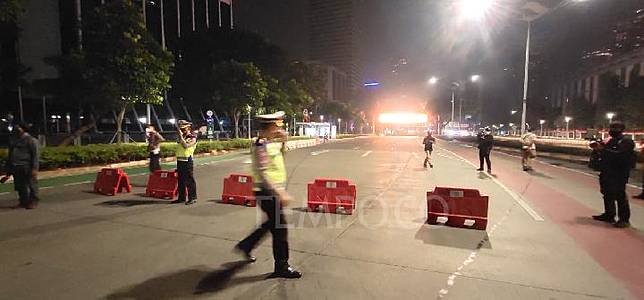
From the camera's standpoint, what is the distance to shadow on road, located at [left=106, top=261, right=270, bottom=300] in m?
4.16

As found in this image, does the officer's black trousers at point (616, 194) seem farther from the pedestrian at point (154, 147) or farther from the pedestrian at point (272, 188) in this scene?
the pedestrian at point (154, 147)

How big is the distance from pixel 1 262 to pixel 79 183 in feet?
25.3

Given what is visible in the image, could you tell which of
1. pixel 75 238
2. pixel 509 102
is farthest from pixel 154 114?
pixel 509 102

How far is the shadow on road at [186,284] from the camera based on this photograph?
4.16 m

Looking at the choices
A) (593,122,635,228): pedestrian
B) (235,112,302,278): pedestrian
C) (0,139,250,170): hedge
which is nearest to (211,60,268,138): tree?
(0,139,250,170): hedge

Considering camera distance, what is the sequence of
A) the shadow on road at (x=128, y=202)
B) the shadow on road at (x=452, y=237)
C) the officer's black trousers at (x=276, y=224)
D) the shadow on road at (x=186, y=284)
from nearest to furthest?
the shadow on road at (x=186, y=284)
the officer's black trousers at (x=276, y=224)
the shadow on road at (x=452, y=237)
the shadow on road at (x=128, y=202)

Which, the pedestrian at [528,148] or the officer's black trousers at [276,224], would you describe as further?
the pedestrian at [528,148]

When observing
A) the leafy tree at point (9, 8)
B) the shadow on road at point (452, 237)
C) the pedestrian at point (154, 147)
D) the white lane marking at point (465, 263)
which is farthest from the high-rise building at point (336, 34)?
the white lane marking at point (465, 263)

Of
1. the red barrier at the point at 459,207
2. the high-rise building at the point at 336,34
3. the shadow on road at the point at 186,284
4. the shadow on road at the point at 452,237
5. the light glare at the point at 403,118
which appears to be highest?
the high-rise building at the point at 336,34

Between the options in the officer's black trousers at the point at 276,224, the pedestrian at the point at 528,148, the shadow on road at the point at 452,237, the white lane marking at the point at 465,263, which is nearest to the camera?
the white lane marking at the point at 465,263

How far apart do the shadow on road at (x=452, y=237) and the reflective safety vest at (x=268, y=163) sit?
2844 millimetres

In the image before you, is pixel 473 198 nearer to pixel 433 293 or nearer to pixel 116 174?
pixel 433 293

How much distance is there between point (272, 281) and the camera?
4.52m

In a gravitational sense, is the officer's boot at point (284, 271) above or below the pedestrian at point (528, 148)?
below
